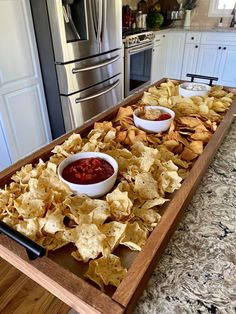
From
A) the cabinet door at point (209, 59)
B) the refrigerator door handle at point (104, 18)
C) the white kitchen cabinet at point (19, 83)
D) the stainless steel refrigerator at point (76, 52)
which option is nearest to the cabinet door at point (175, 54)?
the cabinet door at point (209, 59)

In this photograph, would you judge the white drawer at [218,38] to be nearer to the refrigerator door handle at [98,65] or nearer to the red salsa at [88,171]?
the refrigerator door handle at [98,65]

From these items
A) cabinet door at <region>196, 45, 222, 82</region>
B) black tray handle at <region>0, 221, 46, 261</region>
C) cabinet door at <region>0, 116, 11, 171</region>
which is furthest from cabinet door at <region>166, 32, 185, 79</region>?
black tray handle at <region>0, 221, 46, 261</region>

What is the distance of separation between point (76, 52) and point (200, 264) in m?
1.88

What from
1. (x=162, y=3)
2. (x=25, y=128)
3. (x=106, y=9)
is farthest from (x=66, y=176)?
(x=162, y=3)

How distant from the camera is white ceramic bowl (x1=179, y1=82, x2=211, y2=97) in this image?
1262mm

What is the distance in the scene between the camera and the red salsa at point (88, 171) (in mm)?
684

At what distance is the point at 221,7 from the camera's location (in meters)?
3.77

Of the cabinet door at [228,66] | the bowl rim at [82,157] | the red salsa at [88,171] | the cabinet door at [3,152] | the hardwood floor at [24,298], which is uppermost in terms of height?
the bowl rim at [82,157]

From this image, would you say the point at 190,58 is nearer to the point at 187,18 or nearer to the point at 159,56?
the point at 159,56

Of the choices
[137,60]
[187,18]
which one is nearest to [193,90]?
[137,60]

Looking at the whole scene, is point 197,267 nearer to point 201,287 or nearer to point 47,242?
point 201,287

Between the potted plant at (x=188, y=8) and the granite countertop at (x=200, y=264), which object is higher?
the potted plant at (x=188, y=8)

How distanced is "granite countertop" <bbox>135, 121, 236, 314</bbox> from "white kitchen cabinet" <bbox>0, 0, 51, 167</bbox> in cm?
163

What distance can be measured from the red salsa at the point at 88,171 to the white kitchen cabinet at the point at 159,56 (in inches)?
122
